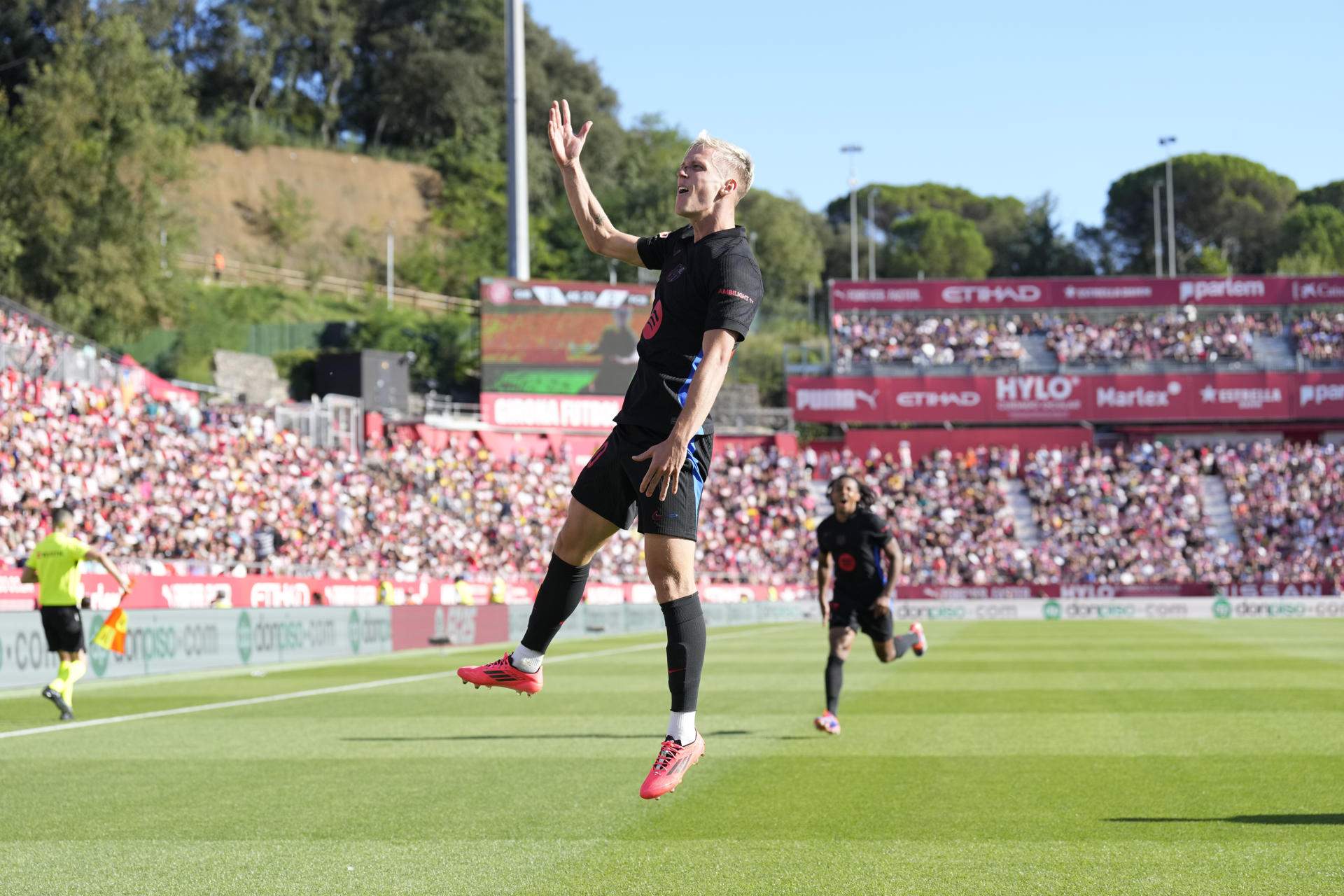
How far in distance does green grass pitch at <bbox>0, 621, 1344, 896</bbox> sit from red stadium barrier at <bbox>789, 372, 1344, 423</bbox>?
39.4m

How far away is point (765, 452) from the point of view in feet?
174

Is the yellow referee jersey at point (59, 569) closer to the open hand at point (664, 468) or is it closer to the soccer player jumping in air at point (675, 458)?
→ the soccer player jumping in air at point (675, 458)

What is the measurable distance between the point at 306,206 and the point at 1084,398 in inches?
1895

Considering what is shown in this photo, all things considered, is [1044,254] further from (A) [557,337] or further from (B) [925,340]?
(A) [557,337]

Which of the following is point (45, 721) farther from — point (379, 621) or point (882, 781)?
point (379, 621)

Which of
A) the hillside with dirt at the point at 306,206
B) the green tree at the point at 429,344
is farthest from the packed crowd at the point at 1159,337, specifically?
the hillside with dirt at the point at 306,206

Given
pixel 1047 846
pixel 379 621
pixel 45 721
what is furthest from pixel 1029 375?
pixel 1047 846

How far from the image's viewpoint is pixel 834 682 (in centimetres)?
1252

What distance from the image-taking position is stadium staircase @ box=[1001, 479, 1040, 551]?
49.6 metres

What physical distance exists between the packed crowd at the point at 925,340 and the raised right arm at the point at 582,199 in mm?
50944

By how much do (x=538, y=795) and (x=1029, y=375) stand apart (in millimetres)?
50116

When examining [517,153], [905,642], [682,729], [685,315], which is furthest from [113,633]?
[517,153]

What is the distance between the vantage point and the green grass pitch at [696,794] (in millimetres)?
6504

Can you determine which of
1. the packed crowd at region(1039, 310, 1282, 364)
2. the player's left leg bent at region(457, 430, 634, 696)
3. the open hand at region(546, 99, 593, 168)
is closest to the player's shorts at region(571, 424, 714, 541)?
the player's left leg bent at region(457, 430, 634, 696)
